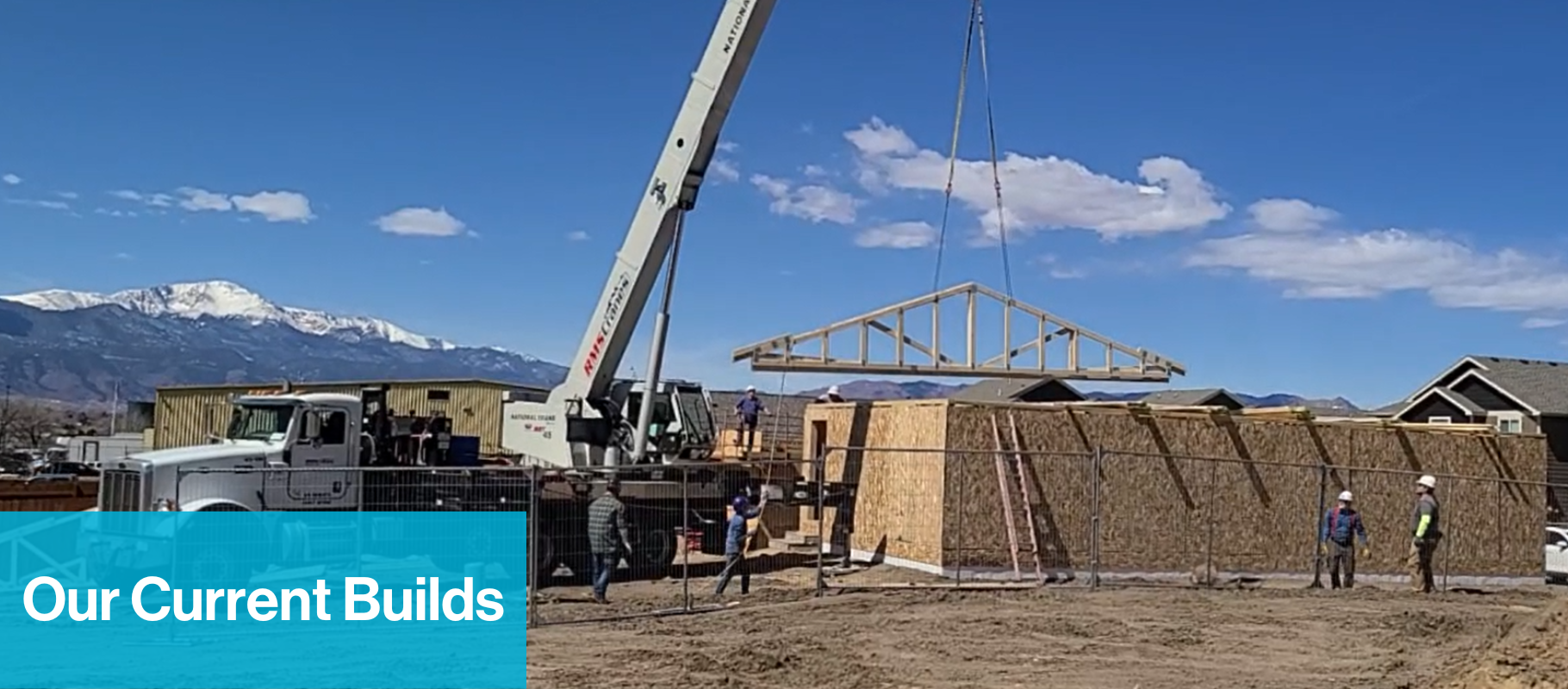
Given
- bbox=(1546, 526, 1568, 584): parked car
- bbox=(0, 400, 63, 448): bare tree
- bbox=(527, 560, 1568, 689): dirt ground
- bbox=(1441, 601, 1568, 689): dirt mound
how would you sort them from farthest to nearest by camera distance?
bbox=(0, 400, 63, 448): bare tree < bbox=(1546, 526, 1568, 584): parked car < bbox=(527, 560, 1568, 689): dirt ground < bbox=(1441, 601, 1568, 689): dirt mound

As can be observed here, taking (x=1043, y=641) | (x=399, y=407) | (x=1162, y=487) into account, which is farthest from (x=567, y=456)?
(x=399, y=407)

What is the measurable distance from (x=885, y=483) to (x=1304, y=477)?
23.1ft

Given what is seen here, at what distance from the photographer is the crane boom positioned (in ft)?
66.9

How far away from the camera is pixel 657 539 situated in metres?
20.7

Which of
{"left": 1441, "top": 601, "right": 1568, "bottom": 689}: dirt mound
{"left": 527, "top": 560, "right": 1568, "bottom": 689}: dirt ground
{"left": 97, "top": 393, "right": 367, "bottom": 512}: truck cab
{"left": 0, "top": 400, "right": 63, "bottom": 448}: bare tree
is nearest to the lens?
{"left": 1441, "top": 601, "right": 1568, "bottom": 689}: dirt mound

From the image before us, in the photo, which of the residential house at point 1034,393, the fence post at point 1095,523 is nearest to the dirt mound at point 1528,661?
the fence post at point 1095,523

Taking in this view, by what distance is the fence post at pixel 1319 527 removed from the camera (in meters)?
21.8

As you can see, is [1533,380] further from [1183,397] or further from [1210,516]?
[1210,516]

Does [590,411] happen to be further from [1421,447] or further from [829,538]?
[1421,447]

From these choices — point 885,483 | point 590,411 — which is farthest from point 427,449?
point 885,483

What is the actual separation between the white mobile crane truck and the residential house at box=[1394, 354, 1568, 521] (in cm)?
2984

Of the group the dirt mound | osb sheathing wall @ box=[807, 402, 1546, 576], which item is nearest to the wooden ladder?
osb sheathing wall @ box=[807, 402, 1546, 576]

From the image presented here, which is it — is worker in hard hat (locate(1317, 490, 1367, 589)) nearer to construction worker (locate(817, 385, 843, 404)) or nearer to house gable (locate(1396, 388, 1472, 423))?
construction worker (locate(817, 385, 843, 404))

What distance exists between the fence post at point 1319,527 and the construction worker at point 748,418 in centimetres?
922
